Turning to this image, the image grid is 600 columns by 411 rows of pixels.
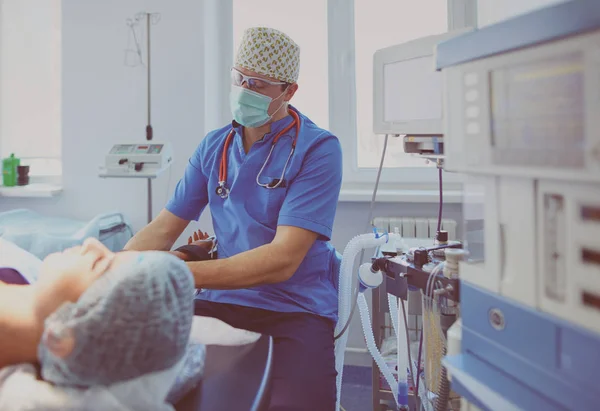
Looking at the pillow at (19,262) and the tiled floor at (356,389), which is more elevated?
the pillow at (19,262)

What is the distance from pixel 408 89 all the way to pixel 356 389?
60.1 inches

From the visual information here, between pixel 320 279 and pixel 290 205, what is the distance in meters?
0.27

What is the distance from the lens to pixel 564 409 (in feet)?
2.04

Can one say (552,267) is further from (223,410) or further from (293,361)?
(293,361)

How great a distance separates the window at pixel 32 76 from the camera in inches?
119

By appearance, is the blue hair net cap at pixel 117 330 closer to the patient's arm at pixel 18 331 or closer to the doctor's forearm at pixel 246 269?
the patient's arm at pixel 18 331

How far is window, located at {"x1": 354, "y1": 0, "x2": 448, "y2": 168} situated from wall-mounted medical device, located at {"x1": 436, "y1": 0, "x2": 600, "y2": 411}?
189 cm

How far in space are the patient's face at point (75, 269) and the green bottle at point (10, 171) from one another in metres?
2.35

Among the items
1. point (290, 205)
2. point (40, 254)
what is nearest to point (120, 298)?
point (290, 205)

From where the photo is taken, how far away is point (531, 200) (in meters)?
0.65

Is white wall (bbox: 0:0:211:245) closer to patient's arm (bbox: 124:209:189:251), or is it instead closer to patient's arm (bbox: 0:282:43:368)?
patient's arm (bbox: 124:209:189:251)

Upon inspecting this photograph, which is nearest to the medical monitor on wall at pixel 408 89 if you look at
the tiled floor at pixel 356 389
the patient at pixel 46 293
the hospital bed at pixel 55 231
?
the patient at pixel 46 293

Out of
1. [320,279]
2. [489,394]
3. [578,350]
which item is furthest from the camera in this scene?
[320,279]

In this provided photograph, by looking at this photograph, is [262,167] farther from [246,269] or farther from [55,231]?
[55,231]
